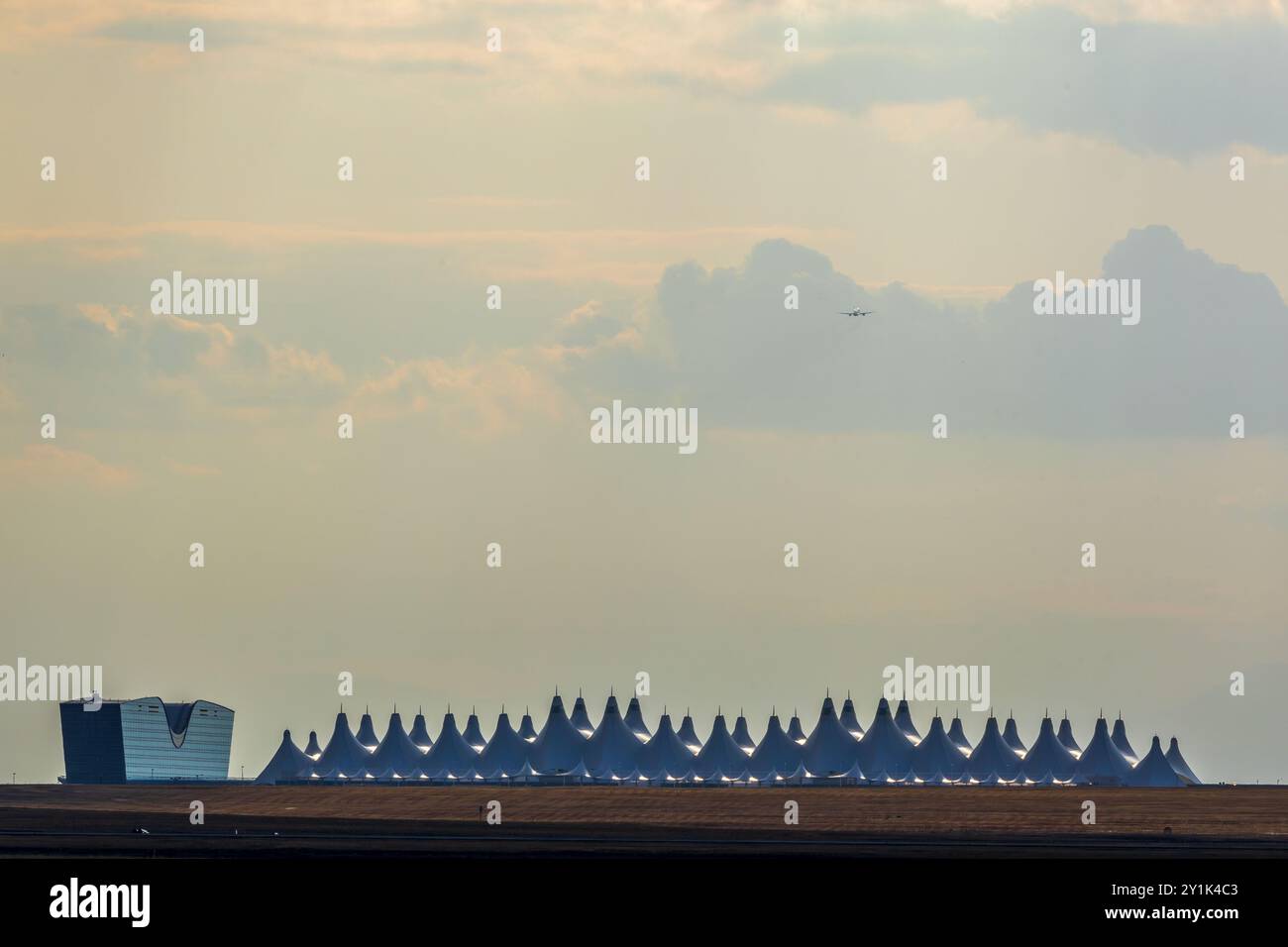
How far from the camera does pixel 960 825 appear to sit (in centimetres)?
12025

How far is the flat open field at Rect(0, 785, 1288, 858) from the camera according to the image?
93188mm

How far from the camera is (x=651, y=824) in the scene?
124 meters

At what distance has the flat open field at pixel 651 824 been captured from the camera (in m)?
93.2

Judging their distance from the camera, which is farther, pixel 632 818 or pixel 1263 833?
pixel 632 818
